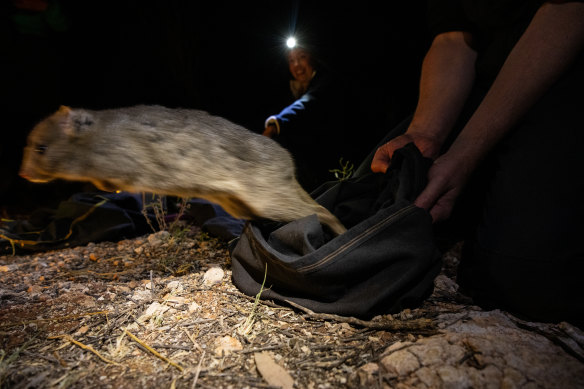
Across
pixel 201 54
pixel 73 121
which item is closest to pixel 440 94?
pixel 73 121

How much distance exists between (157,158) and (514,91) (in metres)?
1.56

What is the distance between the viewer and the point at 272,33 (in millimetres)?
4742

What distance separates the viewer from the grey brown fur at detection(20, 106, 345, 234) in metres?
1.10

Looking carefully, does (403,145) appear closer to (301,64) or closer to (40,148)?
(40,148)

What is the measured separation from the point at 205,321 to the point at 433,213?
1.11 m

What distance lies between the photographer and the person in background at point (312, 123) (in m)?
3.85

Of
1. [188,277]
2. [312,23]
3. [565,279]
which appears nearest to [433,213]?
[565,279]

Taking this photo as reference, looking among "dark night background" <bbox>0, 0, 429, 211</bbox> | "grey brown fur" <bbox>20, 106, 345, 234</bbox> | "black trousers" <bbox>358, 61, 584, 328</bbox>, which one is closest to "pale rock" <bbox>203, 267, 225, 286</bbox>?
"grey brown fur" <bbox>20, 106, 345, 234</bbox>

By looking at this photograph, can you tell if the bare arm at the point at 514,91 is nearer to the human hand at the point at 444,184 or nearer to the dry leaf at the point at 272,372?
the human hand at the point at 444,184

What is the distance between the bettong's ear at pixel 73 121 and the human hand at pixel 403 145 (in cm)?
138

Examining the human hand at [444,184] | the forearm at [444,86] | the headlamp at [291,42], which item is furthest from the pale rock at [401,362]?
the headlamp at [291,42]

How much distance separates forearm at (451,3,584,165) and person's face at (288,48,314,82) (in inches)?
125

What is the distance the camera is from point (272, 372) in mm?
829

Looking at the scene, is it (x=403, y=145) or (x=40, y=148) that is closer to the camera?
(x=40, y=148)
